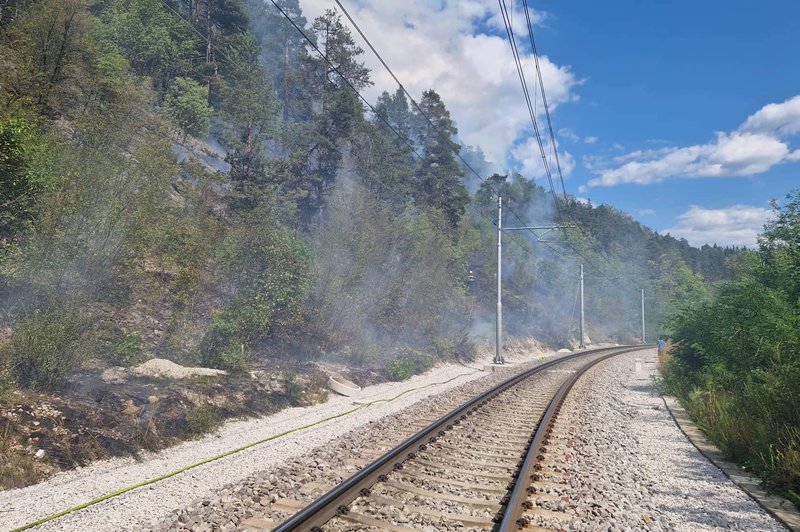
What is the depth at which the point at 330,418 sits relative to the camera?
1163 cm

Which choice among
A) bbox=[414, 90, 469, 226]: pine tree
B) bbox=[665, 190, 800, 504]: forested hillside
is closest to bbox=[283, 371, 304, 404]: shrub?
bbox=[665, 190, 800, 504]: forested hillside

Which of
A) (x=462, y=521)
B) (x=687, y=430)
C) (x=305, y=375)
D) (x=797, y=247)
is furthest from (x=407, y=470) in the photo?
(x=797, y=247)

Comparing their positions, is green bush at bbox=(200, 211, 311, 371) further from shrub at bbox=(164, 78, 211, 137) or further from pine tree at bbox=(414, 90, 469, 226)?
pine tree at bbox=(414, 90, 469, 226)

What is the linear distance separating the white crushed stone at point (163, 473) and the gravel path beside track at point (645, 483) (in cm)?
437

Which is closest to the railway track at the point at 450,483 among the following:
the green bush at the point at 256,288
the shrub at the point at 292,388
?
the shrub at the point at 292,388

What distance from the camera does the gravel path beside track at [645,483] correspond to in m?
5.45

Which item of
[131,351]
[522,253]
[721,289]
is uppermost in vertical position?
[522,253]

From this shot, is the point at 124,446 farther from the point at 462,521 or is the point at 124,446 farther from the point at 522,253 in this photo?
the point at 522,253

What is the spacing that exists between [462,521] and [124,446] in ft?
21.2

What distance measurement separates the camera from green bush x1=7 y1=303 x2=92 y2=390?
31.4ft

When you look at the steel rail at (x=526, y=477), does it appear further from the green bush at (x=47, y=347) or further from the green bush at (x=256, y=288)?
the green bush at (x=47, y=347)

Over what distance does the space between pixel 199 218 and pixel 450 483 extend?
14.4 metres

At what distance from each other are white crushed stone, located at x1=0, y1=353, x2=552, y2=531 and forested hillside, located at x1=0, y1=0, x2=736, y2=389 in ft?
10.2

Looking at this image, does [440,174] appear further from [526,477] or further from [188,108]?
[526,477]
